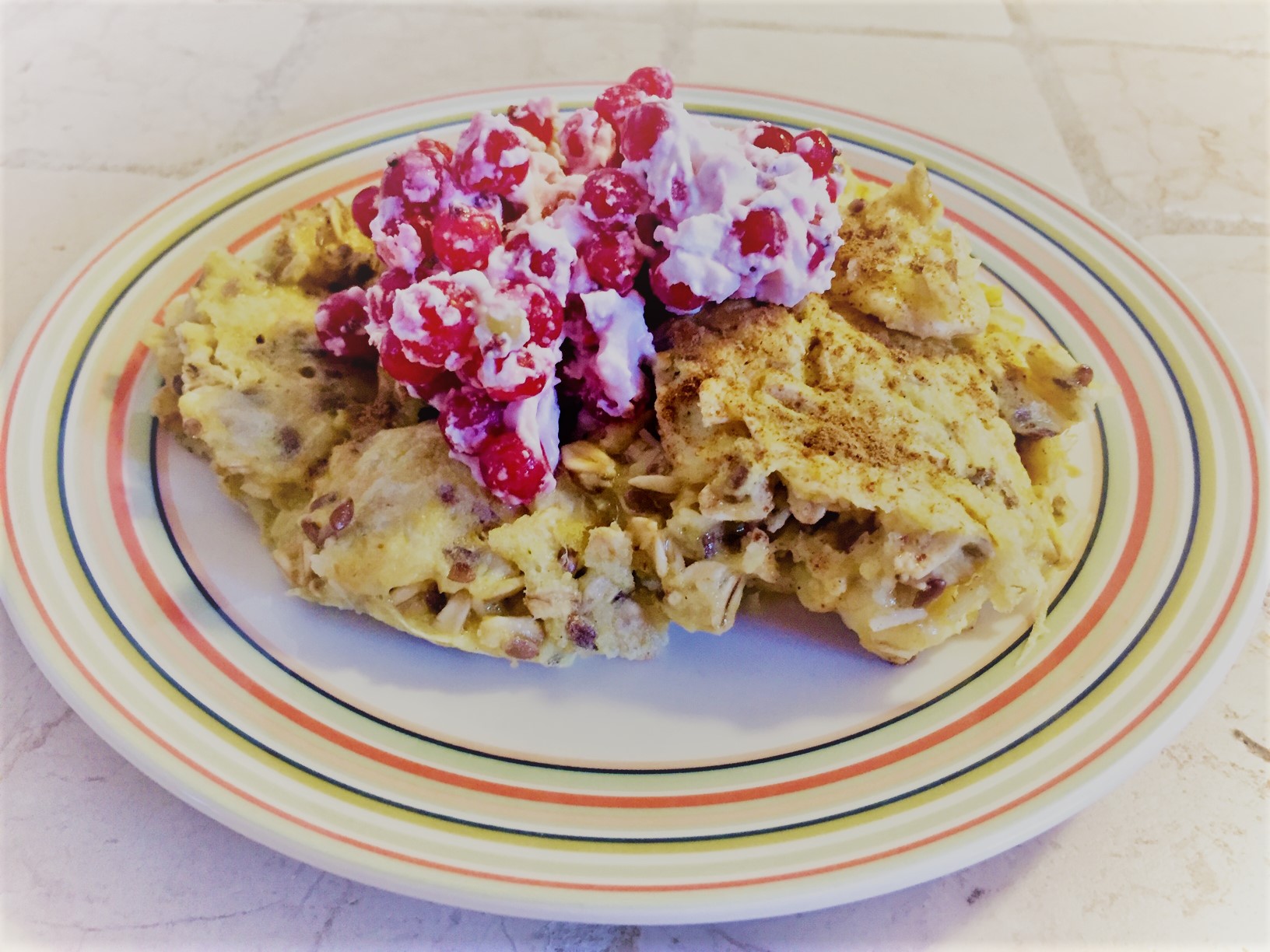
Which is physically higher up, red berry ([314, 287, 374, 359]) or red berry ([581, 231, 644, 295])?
red berry ([581, 231, 644, 295])

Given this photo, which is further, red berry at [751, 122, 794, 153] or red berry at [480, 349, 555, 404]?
red berry at [751, 122, 794, 153]

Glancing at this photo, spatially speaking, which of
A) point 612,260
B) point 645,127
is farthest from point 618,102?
point 612,260

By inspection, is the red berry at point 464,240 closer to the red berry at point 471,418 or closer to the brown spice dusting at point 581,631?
the red berry at point 471,418

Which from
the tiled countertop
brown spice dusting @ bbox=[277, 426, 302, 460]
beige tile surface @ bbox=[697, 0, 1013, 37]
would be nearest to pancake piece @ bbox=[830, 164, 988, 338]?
the tiled countertop

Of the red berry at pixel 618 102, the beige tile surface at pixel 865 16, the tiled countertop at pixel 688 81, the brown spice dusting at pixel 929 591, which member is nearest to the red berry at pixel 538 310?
the red berry at pixel 618 102

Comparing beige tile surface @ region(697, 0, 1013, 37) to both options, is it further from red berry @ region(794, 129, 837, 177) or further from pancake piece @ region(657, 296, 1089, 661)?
pancake piece @ region(657, 296, 1089, 661)

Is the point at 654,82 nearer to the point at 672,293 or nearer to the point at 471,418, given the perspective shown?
the point at 672,293

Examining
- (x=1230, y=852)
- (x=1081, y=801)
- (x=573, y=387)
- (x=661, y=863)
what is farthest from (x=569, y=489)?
(x=1230, y=852)
